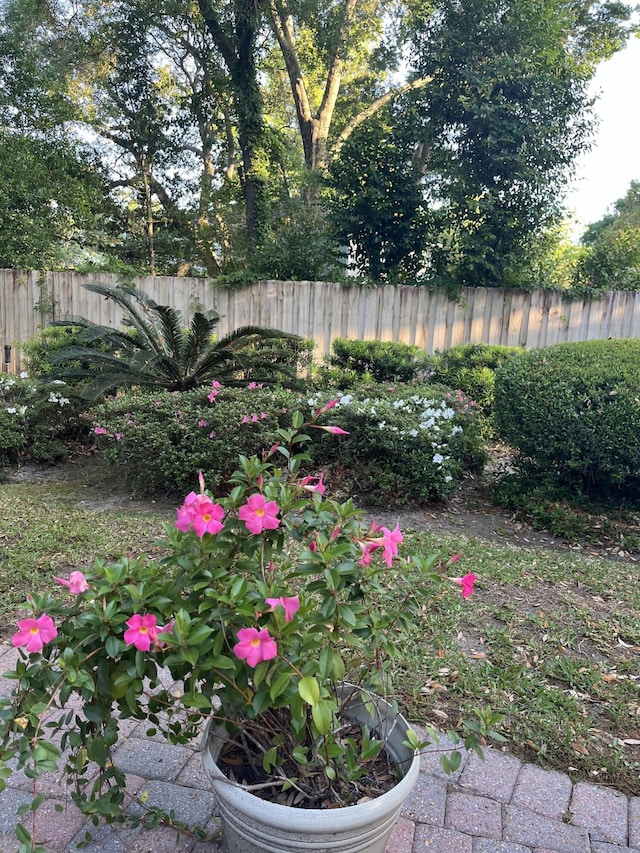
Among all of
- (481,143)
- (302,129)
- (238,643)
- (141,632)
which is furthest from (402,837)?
(302,129)

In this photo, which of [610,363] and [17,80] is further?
[17,80]

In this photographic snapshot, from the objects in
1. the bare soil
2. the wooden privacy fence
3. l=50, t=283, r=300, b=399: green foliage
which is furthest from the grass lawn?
the wooden privacy fence

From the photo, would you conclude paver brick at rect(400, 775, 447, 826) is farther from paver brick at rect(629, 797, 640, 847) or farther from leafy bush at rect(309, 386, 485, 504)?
leafy bush at rect(309, 386, 485, 504)

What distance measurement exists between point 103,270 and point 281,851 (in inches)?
316

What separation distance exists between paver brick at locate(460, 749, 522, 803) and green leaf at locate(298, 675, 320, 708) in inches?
34.0

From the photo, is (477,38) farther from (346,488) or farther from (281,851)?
(281,851)

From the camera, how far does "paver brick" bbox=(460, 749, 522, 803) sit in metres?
1.68

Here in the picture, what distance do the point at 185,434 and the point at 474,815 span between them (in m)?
2.94

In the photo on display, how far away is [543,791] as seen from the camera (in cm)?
168

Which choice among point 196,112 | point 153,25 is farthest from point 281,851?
point 153,25

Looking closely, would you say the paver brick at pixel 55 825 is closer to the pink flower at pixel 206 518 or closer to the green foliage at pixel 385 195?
the pink flower at pixel 206 518

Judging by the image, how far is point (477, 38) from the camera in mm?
7453

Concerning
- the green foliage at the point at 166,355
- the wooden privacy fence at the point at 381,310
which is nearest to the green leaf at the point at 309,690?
the green foliage at the point at 166,355

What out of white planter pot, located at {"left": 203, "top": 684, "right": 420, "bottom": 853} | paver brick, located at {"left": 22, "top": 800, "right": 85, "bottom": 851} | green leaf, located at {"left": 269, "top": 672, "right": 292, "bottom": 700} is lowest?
paver brick, located at {"left": 22, "top": 800, "right": 85, "bottom": 851}
